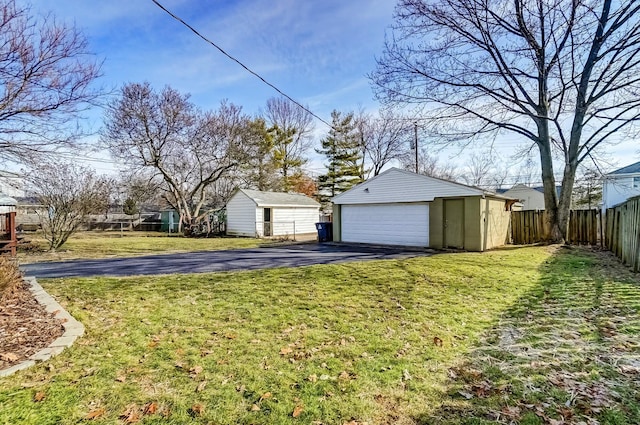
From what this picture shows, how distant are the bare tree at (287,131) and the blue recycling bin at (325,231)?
48.2ft

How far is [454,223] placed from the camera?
13336 mm

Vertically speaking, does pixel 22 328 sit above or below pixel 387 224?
below

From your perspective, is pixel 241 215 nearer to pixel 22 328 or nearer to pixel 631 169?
pixel 22 328

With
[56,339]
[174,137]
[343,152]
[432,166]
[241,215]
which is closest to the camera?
[56,339]

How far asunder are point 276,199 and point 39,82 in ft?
48.7

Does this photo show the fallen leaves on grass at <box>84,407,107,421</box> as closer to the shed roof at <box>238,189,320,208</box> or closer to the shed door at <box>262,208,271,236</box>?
the shed roof at <box>238,189,320,208</box>

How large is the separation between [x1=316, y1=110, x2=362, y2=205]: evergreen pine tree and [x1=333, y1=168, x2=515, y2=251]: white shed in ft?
49.9

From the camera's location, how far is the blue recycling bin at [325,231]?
1742 centimetres

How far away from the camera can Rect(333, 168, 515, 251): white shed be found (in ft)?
42.4

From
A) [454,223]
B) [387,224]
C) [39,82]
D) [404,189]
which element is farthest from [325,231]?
[39,82]

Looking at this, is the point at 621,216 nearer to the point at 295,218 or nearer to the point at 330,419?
the point at 330,419

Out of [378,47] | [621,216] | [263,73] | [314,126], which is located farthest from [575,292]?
[314,126]

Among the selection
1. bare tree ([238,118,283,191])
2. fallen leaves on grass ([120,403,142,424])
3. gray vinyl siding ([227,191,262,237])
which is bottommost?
fallen leaves on grass ([120,403,142,424])

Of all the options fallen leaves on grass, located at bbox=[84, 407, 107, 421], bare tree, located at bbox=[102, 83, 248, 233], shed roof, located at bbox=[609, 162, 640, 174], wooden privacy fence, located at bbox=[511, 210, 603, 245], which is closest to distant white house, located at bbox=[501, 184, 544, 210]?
shed roof, located at bbox=[609, 162, 640, 174]
